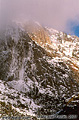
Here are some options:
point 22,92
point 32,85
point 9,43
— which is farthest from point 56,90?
point 9,43

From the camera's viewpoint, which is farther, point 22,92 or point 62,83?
point 62,83

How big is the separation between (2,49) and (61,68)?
2375cm

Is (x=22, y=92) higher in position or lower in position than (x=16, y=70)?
lower

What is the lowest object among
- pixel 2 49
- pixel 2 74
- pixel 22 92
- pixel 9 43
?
pixel 22 92

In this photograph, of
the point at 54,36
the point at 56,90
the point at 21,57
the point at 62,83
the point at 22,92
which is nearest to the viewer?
the point at 22,92

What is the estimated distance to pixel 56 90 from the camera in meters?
39.3

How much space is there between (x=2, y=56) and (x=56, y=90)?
2264 cm

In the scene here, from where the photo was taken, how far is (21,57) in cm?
4681

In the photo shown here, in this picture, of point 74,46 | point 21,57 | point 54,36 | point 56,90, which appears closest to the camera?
point 56,90

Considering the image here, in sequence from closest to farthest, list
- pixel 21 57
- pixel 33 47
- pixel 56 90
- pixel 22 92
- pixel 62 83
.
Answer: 1. pixel 22 92
2. pixel 56 90
3. pixel 62 83
4. pixel 21 57
5. pixel 33 47

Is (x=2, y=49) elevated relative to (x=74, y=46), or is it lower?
lower

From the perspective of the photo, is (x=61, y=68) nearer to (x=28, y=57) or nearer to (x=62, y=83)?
(x=62, y=83)

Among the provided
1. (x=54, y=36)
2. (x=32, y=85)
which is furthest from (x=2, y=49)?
(x=54, y=36)

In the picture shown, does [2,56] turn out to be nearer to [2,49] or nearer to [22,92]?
[2,49]
